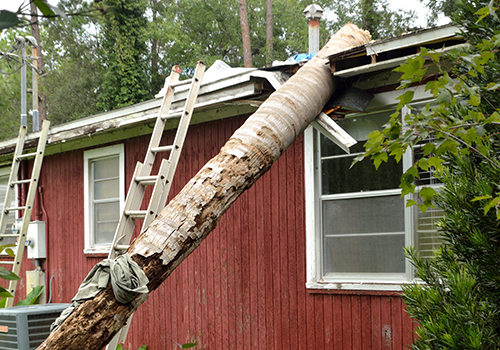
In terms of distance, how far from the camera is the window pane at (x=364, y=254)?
4.54m

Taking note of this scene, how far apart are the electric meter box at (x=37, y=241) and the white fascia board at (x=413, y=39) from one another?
6.01 meters

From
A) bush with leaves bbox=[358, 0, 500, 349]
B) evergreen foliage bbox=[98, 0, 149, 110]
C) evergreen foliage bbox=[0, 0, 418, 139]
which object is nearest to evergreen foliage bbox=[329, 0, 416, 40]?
evergreen foliage bbox=[0, 0, 418, 139]

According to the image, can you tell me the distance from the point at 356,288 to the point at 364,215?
25.8 inches

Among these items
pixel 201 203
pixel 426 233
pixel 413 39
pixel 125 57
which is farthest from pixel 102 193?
pixel 125 57

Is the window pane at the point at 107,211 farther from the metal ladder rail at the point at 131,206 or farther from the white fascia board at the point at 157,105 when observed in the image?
the metal ladder rail at the point at 131,206

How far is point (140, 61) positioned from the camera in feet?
77.6

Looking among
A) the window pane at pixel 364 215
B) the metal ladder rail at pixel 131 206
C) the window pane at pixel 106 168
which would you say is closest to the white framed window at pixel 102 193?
Answer: the window pane at pixel 106 168

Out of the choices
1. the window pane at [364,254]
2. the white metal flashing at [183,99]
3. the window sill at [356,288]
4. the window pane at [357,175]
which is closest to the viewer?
the window sill at [356,288]

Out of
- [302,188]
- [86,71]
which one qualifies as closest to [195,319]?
[302,188]

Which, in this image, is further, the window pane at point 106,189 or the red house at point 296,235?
the window pane at point 106,189

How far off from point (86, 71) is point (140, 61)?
169 inches

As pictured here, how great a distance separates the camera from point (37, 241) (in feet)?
26.3

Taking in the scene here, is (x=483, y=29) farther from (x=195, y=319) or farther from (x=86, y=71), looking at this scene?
(x=86, y=71)

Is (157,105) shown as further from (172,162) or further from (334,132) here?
(334,132)
